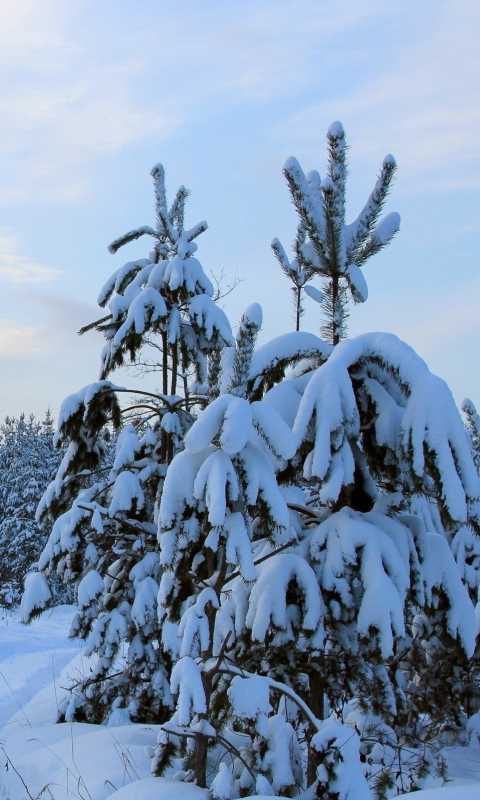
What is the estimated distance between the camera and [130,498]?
308 inches

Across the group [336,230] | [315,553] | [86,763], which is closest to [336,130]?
[336,230]

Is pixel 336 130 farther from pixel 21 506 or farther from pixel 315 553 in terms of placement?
pixel 21 506

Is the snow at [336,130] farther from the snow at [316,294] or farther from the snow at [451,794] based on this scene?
the snow at [451,794]

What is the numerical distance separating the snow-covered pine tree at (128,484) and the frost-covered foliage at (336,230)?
2.95 meters

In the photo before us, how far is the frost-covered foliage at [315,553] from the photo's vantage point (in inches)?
155

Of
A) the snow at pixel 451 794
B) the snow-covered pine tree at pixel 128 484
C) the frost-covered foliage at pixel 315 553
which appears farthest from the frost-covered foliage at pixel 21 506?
the snow at pixel 451 794

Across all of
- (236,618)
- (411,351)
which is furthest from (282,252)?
(236,618)

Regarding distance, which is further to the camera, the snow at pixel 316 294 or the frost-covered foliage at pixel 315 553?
the snow at pixel 316 294

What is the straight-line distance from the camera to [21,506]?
33.4 metres

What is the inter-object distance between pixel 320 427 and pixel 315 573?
1.14m

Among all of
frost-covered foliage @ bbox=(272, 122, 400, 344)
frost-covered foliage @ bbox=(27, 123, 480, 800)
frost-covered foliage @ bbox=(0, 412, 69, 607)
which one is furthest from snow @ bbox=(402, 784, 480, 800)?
frost-covered foliage @ bbox=(0, 412, 69, 607)

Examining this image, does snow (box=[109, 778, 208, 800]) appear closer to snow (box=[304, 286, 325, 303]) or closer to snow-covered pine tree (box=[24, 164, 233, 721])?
snow-covered pine tree (box=[24, 164, 233, 721])

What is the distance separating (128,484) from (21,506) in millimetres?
27609

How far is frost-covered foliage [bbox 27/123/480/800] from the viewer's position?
12.9ft
